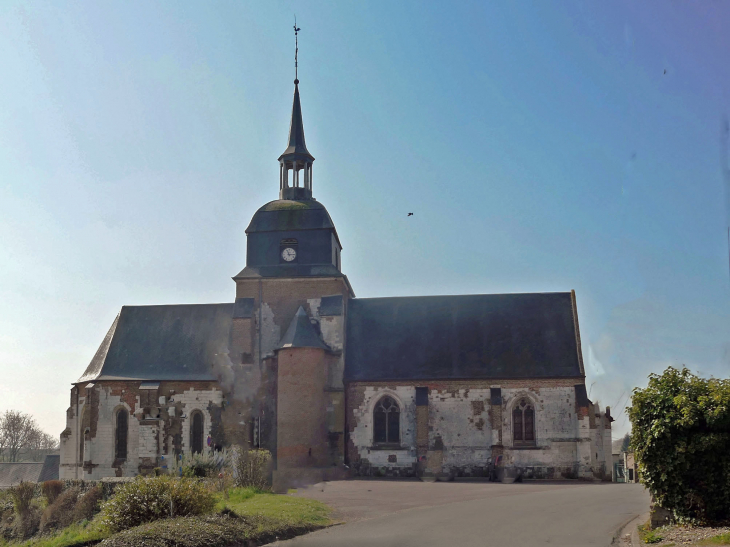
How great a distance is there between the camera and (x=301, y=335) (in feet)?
112

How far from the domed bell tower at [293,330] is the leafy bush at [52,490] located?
9.73 m

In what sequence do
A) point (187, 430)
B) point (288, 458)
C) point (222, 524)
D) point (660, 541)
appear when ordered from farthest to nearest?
point (187, 430), point (288, 458), point (222, 524), point (660, 541)

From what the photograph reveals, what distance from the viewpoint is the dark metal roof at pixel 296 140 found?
124 feet

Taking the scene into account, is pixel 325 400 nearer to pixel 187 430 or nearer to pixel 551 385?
pixel 187 430

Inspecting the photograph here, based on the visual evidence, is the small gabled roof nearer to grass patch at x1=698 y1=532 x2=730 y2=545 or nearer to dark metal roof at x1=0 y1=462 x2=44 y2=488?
grass patch at x1=698 y1=532 x2=730 y2=545

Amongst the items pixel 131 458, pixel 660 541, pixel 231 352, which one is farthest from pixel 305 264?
pixel 660 541

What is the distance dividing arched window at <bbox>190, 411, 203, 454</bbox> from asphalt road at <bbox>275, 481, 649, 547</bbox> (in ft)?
32.7

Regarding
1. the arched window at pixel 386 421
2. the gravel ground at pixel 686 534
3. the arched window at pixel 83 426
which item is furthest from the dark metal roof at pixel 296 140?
the gravel ground at pixel 686 534

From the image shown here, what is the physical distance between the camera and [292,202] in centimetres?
3712

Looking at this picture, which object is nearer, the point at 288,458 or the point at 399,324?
the point at 288,458

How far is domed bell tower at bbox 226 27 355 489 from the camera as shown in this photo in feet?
108

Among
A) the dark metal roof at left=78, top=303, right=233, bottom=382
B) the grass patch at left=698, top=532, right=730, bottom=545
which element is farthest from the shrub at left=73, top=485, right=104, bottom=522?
the grass patch at left=698, top=532, right=730, bottom=545

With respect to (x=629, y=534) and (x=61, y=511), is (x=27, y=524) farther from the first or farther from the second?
(x=629, y=534)

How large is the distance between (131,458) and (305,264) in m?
12.6
